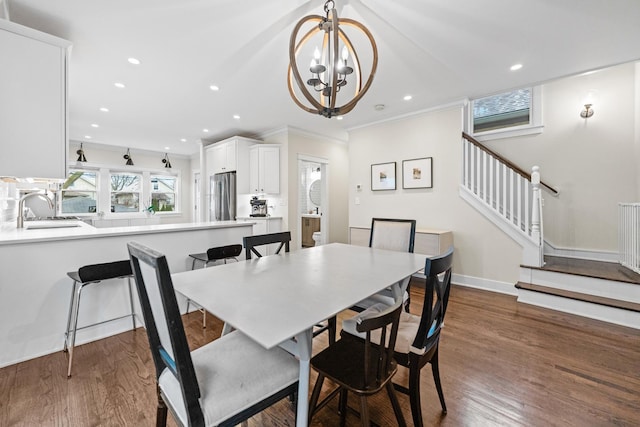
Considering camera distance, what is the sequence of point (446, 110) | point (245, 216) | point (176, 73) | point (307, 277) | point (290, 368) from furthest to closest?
point (245, 216) → point (446, 110) → point (176, 73) → point (307, 277) → point (290, 368)

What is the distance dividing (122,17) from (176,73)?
906 millimetres

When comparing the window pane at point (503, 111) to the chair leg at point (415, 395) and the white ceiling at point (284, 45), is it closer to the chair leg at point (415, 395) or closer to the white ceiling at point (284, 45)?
the white ceiling at point (284, 45)

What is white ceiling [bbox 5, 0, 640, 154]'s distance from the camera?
6.47 ft

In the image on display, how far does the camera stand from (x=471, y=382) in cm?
176

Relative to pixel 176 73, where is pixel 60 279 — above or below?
below

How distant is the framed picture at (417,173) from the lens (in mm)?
4051

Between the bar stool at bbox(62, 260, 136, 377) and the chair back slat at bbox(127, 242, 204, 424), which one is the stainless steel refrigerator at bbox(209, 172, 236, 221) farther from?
the chair back slat at bbox(127, 242, 204, 424)

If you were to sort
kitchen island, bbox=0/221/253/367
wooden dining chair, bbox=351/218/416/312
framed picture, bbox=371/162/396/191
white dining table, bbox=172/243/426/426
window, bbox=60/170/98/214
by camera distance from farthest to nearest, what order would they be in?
window, bbox=60/170/98/214
framed picture, bbox=371/162/396/191
wooden dining chair, bbox=351/218/416/312
kitchen island, bbox=0/221/253/367
white dining table, bbox=172/243/426/426

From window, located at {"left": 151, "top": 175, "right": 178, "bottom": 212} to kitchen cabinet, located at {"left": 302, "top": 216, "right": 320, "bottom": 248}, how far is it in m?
4.02

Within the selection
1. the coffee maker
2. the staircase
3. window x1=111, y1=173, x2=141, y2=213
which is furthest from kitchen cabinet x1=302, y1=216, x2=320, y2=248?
window x1=111, y1=173, x2=141, y2=213

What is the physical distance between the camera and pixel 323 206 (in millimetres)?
5824

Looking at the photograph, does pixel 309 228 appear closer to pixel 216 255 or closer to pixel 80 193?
pixel 216 255

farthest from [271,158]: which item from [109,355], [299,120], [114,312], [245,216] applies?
[109,355]

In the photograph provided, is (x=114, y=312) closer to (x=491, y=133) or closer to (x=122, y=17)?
(x=122, y=17)
